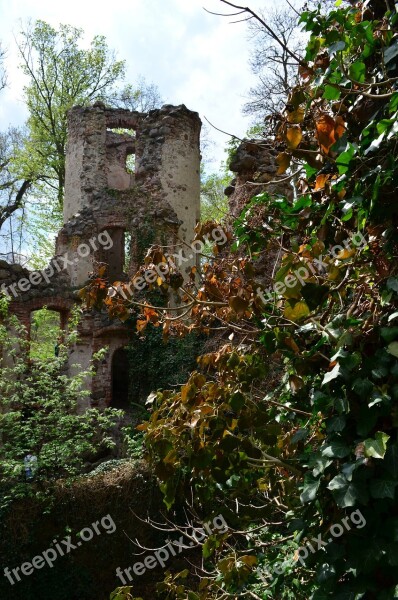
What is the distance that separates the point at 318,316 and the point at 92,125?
17.4 m

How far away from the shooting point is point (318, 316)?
2.89 m

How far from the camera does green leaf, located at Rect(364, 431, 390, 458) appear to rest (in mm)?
1938

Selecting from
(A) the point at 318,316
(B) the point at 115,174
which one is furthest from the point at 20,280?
(A) the point at 318,316

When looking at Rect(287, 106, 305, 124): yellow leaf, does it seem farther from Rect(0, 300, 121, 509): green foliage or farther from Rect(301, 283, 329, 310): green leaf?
Rect(0, 300, 121, 509): green foliage

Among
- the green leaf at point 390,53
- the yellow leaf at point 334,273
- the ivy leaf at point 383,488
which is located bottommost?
the ivy leaf at point 383,488

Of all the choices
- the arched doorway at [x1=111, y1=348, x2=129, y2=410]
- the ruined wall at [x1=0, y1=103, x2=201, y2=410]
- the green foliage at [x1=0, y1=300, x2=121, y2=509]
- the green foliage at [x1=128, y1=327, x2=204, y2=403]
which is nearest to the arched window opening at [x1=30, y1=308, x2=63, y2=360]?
the ruined wall at [x1=0, y1=103, x2=201, y2=410]

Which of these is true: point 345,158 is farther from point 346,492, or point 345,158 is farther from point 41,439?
point 41,439

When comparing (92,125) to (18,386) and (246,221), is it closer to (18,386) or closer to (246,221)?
(18,386)

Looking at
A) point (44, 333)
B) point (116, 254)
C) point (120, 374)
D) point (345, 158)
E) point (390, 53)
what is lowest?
point (345, 158)

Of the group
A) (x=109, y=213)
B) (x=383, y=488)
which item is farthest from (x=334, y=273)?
(x=109, y=213)

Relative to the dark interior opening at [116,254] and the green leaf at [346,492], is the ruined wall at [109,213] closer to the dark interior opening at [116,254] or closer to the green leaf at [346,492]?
the dark interior opening at [116,254]

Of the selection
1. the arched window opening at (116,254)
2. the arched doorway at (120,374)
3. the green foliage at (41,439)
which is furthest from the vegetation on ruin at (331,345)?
the arched window opening at (116,254)

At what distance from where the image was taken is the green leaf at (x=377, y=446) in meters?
1.94

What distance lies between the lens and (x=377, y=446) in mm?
1964
